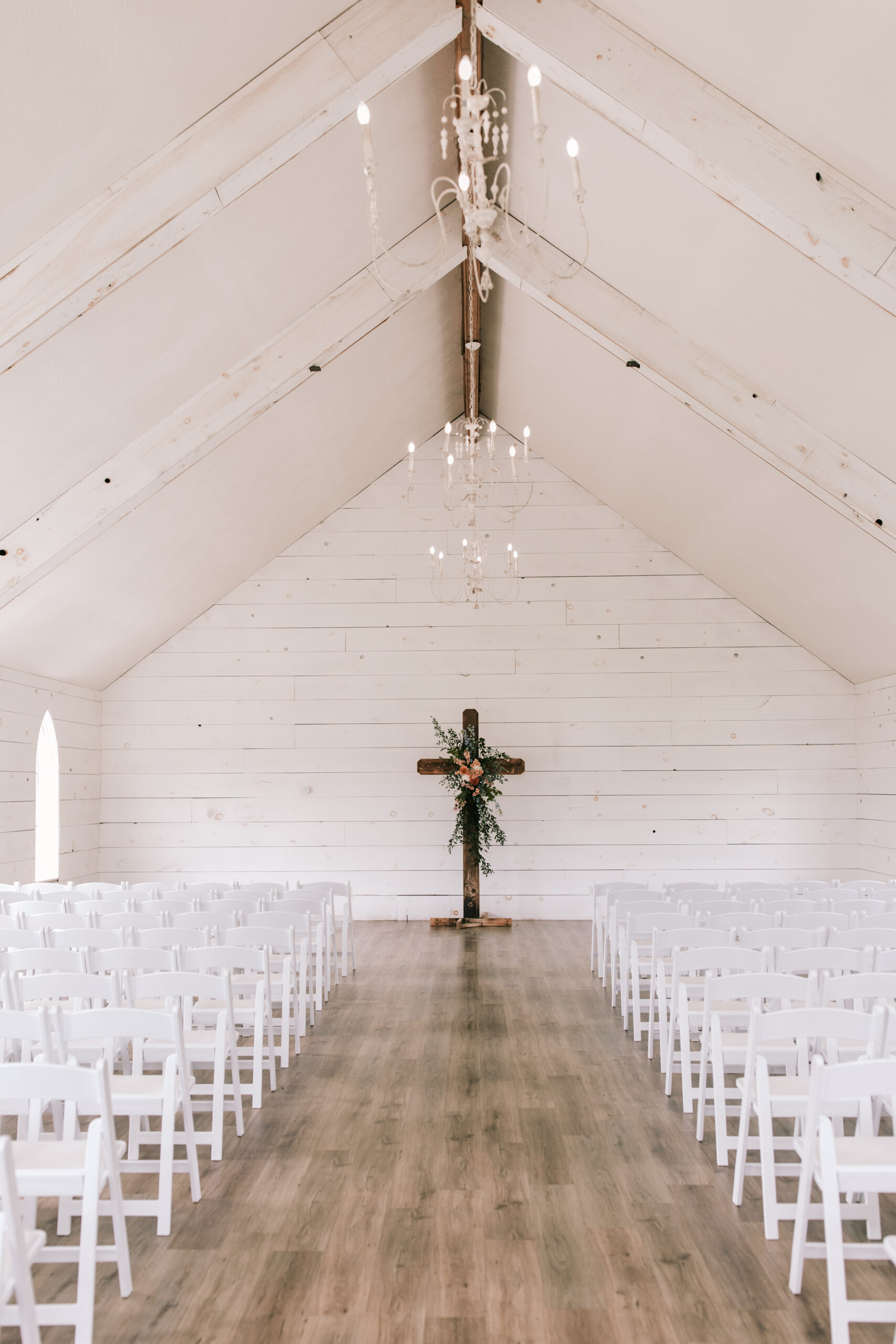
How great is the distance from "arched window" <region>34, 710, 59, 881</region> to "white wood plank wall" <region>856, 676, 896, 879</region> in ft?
29.8

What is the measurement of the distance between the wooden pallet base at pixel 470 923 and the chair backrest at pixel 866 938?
21.2 feet

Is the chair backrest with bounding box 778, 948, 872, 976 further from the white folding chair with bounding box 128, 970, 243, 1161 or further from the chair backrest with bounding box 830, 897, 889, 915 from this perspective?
the white folding chair with bounding box 128, 970, 243, 1161

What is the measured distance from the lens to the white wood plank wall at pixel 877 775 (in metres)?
11.5

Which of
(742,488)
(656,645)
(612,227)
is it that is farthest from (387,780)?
(612,227)

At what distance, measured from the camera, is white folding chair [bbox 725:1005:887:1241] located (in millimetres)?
3602

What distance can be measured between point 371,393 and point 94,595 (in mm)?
3427

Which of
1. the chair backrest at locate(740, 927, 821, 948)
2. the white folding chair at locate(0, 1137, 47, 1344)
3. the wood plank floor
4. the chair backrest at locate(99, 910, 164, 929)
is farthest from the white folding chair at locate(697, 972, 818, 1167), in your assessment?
the chair backrest at locate(99, 910, 164, 929)

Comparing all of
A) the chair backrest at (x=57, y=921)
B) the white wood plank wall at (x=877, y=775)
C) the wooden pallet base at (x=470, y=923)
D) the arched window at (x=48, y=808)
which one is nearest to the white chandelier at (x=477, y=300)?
the chair backrest at (x=57, y=921)

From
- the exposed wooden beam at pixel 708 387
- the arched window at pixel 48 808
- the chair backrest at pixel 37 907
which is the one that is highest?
the exposed wooden beam at pixel 708 387

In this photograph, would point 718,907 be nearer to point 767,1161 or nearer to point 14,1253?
point 767,1161

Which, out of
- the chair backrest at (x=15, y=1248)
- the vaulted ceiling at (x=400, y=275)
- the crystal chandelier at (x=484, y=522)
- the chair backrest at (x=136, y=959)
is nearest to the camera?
the chair backrest at (x=15, y=1248)

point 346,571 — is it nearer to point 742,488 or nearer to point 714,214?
point 742,488

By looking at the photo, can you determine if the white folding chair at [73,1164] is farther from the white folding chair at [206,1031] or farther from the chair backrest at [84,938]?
the chair backrest at [84,938]

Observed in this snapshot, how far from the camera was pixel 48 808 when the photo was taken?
1152cm
